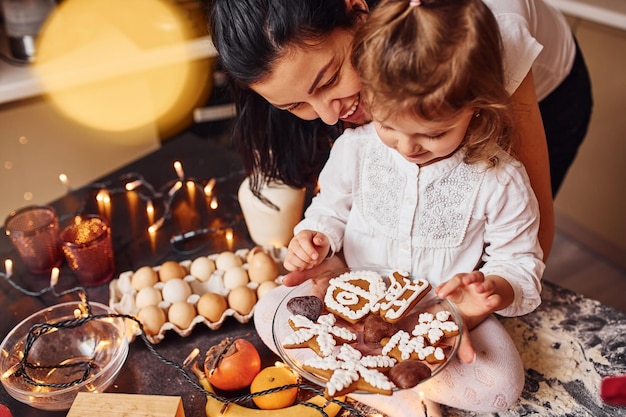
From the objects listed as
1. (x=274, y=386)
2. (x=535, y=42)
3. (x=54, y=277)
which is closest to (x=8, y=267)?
(x=54, y=277)

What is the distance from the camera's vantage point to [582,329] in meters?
1.27

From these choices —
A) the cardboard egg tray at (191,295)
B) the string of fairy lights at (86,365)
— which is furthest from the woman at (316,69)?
the string of fairy lights at (86,365)

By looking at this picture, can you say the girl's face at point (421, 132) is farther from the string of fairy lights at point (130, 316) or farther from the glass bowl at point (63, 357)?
the glass bowl at point (63, 357)

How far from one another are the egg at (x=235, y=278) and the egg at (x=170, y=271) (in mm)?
97

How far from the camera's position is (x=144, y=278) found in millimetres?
→ 1339

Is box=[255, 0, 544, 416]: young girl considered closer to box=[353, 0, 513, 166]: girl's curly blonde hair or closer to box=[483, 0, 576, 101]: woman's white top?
box=[353, 0, 513, 166]: girl's curly blonde hair

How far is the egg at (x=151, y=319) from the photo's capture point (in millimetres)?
1232

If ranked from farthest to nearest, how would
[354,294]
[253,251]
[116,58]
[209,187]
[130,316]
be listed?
[116,58], [209,187], [253,251], [130,316], [354,294]

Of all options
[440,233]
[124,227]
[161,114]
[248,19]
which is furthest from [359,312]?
[161,114]

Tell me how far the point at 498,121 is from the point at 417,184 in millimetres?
195

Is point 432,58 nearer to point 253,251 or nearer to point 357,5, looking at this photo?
point 357,5

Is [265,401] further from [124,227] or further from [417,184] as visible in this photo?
[124,227]

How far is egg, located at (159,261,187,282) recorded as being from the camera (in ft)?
4.44

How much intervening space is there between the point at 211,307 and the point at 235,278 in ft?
0.34
